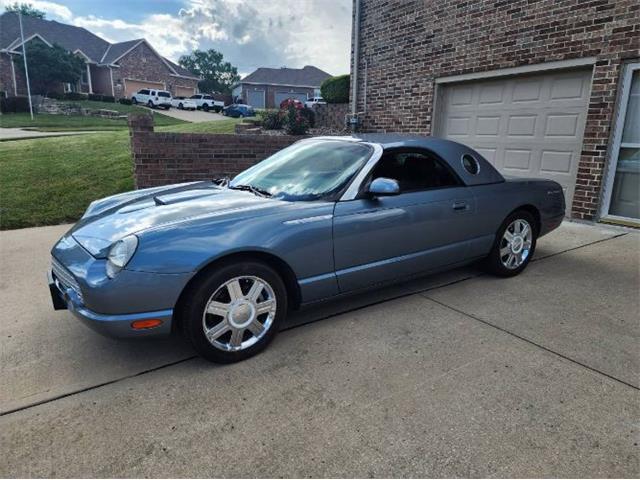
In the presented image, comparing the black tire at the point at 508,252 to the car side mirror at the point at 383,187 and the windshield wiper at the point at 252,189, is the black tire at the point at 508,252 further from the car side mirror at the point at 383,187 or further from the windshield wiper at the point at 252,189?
the windshield wiper at the point at 252,189

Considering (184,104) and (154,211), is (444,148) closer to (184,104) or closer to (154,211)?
(154,211)

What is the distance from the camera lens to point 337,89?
11.7 meters

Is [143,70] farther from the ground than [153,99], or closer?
farther from the ground

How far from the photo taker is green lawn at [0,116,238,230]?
6891mm

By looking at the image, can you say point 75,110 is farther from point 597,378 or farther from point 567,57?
point 597,378

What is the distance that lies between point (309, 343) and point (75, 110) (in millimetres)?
32816

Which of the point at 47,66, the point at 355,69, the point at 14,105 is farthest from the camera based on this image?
the point at 47,66

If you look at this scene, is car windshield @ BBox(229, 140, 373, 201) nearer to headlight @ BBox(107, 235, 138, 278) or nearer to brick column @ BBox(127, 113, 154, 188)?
headlight @ BBox(107, 235, 138, 278)

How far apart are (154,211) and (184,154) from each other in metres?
4.38

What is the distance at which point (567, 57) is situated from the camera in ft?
21.6

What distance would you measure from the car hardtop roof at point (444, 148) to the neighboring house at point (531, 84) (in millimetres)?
3271

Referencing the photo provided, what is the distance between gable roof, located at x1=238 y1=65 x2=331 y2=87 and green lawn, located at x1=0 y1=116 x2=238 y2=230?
4431 cm

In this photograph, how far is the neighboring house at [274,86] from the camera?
5325 cm

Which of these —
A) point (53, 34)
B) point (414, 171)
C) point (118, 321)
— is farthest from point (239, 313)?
point (53, 34)
